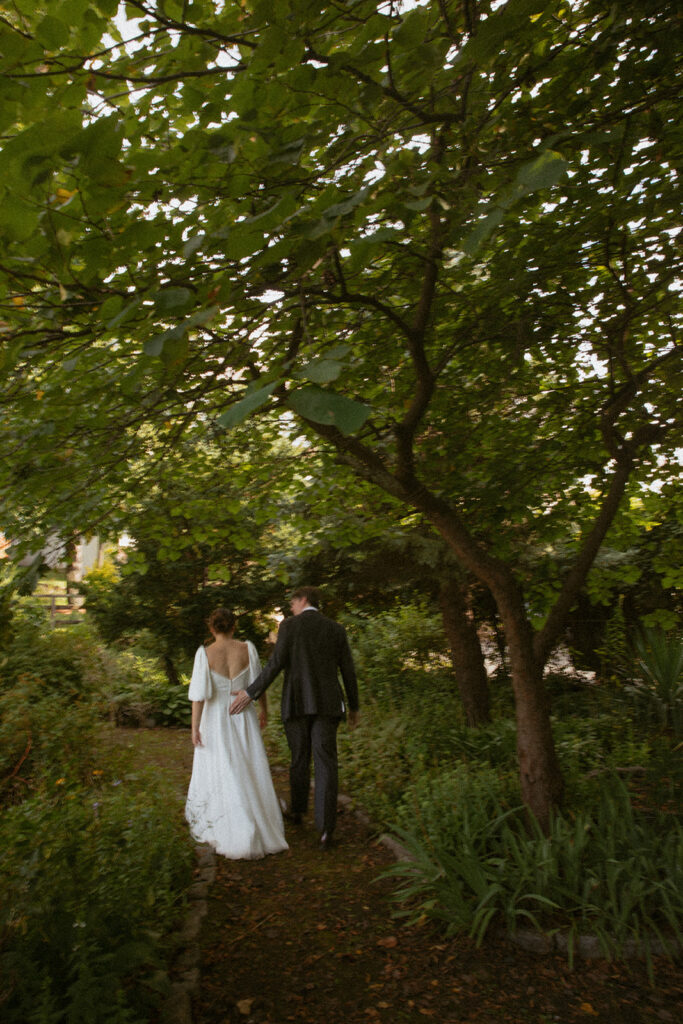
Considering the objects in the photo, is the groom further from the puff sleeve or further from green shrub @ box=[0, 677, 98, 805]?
green shrub @ box=[0, 677, 98, 805]

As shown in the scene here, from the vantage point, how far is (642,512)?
286 inches

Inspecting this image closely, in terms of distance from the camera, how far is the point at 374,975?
12.1 feet

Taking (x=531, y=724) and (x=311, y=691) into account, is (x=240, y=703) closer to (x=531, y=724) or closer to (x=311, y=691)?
(x=311, y=691)

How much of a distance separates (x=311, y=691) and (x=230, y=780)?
→ 3.12 ft

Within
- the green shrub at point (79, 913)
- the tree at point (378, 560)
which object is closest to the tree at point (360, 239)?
the tree at point (378, 560)

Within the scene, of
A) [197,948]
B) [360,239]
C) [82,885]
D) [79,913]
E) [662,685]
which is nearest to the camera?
[360,239]

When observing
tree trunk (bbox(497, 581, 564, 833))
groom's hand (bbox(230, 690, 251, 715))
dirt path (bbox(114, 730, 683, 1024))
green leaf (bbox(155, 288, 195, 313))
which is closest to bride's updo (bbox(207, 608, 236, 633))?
groom's hand (bbox(230, 690, 251, 715))

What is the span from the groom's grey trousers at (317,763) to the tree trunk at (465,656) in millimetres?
2358

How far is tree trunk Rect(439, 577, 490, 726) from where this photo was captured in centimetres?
780

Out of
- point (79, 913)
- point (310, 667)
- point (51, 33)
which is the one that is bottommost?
point (79, 913)

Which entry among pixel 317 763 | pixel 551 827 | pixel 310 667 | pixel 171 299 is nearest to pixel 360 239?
pixel 171 299

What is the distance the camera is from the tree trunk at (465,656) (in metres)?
7.80

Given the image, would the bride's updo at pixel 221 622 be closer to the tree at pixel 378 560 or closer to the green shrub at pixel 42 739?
the tree at pixel 378 560

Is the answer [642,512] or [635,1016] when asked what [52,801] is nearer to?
[635,1016]
